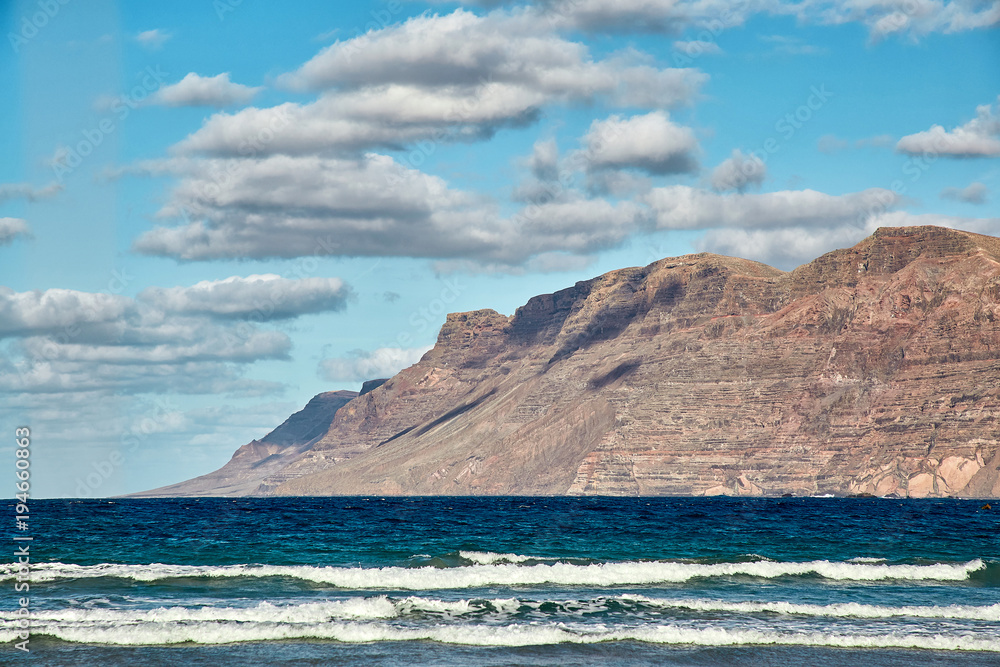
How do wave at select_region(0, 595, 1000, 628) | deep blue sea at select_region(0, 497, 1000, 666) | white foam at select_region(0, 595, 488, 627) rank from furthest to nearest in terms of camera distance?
1. wave at select_region(0, 595, 1000, 628)
2. white foam at select_region(0, 595, 488, 627)
3. deep blue sea at select_region(0, 497, 1000, 666)

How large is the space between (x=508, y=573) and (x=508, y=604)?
7547mm

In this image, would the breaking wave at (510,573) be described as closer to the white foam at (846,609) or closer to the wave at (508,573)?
the wave at (508,573)

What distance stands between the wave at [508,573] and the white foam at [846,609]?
666cm

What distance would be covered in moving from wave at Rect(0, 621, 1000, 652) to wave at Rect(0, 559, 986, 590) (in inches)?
387

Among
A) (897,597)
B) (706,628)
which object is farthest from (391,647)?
(897,597)

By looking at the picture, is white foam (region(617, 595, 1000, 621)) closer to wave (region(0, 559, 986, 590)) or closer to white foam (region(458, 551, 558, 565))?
wave (region(0, 559, 986, 590))

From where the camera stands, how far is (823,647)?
92.6ft

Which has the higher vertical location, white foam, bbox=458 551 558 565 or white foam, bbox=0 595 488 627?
white foam, bbox=0 595 488 627

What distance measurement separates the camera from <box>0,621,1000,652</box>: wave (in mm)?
28328

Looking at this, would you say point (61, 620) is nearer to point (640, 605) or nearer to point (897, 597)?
point (640, 605)

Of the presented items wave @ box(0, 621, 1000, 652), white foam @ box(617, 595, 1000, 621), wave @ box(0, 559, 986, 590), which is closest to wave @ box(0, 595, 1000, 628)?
white foam @ box(617, 595, 1000, 621)

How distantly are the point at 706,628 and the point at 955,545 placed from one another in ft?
125

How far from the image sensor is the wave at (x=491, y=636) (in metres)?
28.3

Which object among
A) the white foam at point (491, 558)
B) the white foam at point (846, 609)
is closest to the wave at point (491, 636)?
the white foam at point (846, 609)
